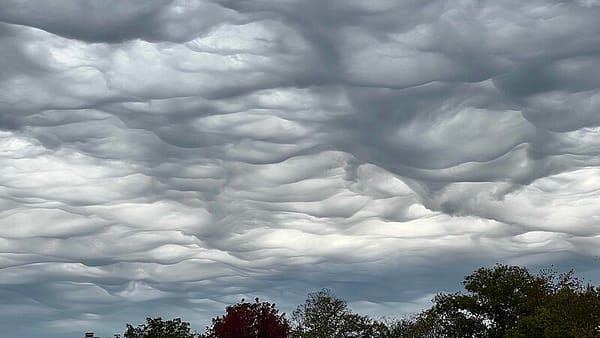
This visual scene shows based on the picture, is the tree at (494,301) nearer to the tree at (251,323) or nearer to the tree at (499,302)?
the tree at (499,302)

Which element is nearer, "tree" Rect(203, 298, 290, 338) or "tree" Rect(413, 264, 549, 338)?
"tree" Rect(203, 298, 290, 338)

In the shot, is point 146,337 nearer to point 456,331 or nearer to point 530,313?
point 456,331

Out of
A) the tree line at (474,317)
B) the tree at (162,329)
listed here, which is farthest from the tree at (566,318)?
the tree at (162,329)

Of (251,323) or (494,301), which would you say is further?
(494,301)

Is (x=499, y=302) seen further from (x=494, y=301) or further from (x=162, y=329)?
(x=162, y=329)

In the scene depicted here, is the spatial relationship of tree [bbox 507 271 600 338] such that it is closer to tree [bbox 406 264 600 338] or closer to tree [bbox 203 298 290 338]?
tree [bbox 406 264 600 338]

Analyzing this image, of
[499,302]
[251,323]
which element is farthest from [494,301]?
[251,323]

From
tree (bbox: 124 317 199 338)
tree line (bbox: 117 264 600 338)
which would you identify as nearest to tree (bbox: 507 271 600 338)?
tree line (bbox: 117 264 600 338)

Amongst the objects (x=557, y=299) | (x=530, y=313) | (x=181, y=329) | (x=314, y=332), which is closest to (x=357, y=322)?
(x=314, y=332)

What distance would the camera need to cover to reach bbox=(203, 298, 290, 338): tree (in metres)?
80.9

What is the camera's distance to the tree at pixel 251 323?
8088cm

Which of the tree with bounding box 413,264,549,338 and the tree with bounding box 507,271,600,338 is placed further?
the tree with bounding box 413,264,549,338

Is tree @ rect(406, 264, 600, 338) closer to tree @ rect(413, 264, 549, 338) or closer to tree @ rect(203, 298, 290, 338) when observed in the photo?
tree @ rect(413, 264, 549, 338)

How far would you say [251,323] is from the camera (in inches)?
3233
